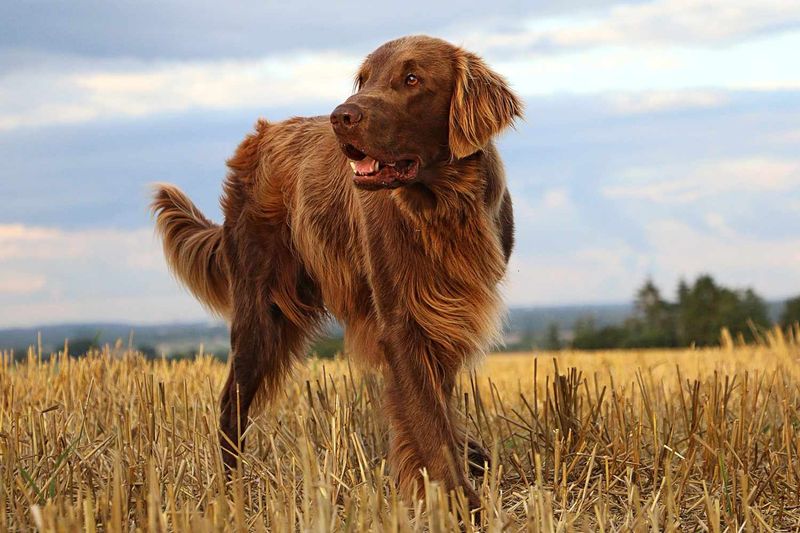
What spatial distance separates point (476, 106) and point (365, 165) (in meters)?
0.54

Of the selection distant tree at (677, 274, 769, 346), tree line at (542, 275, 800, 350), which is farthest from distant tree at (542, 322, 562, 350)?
distant tree at (677, 274, 769, 346)

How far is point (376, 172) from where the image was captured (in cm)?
377

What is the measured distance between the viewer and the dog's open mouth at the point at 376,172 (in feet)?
12.3

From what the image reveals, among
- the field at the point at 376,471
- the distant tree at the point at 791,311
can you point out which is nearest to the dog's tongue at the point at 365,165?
the field at the point at 376,471

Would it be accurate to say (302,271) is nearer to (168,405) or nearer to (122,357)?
(168,405)

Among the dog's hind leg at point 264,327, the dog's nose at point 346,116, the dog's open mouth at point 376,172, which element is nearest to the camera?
the dog's nose at point 346,116

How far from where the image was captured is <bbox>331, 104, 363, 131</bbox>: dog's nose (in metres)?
3.61

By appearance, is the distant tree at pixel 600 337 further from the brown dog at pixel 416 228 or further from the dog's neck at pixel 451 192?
the dog's neck at pixel 451 192

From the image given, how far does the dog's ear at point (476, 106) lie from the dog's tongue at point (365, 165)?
0.35m

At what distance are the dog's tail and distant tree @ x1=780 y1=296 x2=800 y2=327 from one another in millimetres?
19586

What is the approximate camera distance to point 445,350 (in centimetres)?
415

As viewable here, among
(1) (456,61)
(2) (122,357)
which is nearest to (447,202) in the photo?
(1) (456,61)

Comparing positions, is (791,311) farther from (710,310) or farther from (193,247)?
(193,247)

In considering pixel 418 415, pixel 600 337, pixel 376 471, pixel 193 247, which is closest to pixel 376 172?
pixel 418 415
